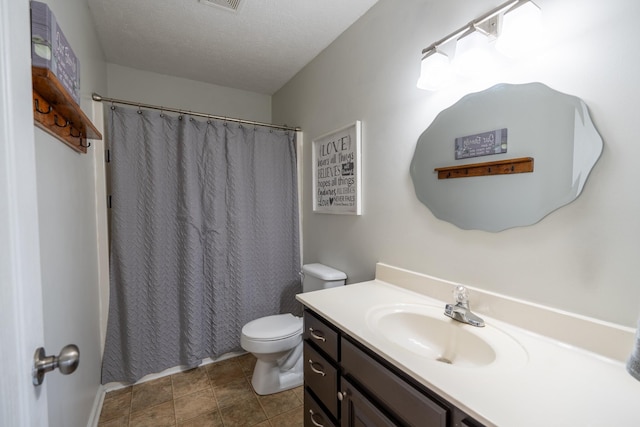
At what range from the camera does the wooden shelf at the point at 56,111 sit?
80cm

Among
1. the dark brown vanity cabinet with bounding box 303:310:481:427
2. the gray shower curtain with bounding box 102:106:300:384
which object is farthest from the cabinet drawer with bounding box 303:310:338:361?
the gray shower curtain with bounding box 102:106:300:384

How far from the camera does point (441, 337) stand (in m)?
1.06

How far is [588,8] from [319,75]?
62.1 inches

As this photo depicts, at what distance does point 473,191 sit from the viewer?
3.67ft

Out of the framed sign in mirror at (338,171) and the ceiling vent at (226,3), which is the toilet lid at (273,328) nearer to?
the framed sign in mirror at (338,171)

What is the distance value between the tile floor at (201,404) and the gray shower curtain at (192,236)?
13 centimetres

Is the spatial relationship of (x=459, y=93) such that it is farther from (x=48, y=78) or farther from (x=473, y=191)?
(x=48, y=78)

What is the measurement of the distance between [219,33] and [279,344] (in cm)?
209

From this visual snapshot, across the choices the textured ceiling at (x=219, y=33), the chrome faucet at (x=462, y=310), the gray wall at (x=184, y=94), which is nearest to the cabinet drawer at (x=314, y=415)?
the chrome faucet at (x=462, y=310)

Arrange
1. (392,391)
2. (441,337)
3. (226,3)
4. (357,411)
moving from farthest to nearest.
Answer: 1. (226,3)
2. (441,337)
3. (357,411)
4. (392,391)

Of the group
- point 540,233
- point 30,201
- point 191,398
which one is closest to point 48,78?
point 30,201

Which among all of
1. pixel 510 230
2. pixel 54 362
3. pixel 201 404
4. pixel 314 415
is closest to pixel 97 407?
pixel 201 404

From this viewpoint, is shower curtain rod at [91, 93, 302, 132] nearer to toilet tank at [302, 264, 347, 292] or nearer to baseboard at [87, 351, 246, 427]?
toilet tank at [302, 264, 347, 292]

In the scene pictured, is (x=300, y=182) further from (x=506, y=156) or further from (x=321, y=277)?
(x=506, y=156)
